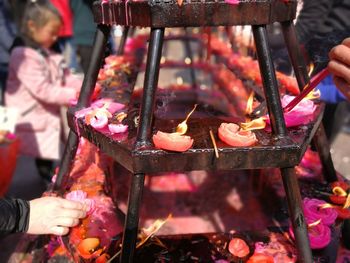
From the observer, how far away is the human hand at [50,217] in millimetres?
1387

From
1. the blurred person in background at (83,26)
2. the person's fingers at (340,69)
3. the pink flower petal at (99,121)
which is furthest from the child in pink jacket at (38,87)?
the person's fingers at (340,69)

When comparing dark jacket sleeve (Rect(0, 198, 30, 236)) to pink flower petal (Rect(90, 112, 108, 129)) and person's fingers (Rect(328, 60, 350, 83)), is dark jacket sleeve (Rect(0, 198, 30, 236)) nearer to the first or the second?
pink flower petal (Rect(90, 112, 108, 129))

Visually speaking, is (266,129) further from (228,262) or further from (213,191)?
(213,191)

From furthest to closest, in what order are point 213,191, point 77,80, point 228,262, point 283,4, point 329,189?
point 77,80 → point 213,191 → point 329,189 → point 228,262 → point 283,4

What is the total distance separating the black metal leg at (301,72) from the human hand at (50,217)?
1.06 metres

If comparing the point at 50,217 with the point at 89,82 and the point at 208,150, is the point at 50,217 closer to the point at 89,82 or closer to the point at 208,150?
the point at 89,82

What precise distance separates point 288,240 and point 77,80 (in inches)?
106

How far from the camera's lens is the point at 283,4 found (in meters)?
1.19

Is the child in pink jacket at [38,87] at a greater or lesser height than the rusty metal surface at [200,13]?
lesser

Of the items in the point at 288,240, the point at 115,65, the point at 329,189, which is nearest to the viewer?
the point at 288,240

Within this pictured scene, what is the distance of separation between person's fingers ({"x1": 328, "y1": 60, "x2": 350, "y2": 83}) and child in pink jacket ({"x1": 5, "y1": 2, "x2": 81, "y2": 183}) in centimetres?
230

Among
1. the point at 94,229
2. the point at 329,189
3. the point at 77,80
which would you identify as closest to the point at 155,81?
the point at 94,229

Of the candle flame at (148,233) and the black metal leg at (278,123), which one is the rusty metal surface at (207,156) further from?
the candle flame at (148,233)

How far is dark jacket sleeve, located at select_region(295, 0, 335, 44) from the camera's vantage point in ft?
8.05
